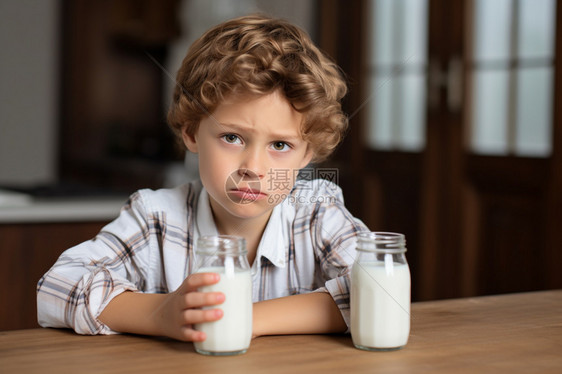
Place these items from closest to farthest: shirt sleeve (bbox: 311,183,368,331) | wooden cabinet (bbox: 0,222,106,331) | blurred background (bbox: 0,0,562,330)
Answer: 1. shirt sleeve (bbox: 311,183,368,331)
2. wooden cabinet (bbox: 0,222,106,331)
3. blurred background (bbox: 0,0,562,330)

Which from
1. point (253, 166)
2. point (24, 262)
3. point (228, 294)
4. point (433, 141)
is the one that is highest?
point (433, 141)

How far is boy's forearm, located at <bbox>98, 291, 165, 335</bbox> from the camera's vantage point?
0.82 metres

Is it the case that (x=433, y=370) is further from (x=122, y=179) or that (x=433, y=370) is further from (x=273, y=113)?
(x=122, y=179)

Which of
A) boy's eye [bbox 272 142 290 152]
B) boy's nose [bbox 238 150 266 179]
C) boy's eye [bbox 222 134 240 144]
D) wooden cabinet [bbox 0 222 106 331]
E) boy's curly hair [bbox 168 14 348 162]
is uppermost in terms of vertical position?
boy's curly hair [bbox 168 14 348 162]

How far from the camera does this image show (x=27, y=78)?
489 centimetres

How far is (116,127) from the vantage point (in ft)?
15.5

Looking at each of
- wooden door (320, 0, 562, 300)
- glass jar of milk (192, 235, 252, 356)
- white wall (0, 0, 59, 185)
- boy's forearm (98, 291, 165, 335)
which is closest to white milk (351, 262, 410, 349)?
glass jar of milk (192, 235, 252, 356)

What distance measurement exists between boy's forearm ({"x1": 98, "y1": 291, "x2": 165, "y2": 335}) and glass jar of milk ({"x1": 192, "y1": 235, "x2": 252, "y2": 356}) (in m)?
0.10

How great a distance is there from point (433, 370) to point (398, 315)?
8 cm

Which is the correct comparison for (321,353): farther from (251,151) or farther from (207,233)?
(207,233)

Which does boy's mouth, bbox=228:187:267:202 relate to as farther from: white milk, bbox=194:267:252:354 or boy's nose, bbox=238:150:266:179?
white milk, bbox=194:267:252:354

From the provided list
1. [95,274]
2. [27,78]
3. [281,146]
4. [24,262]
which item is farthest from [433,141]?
[27,78]

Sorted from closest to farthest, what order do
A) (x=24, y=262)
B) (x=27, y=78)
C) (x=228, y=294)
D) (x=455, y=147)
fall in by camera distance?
1. (x=228, y=294)
2. (x=24, y=262)
3. (x=455, y=147)
4. (x=27, y=78)

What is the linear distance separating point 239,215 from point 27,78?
172 inches
